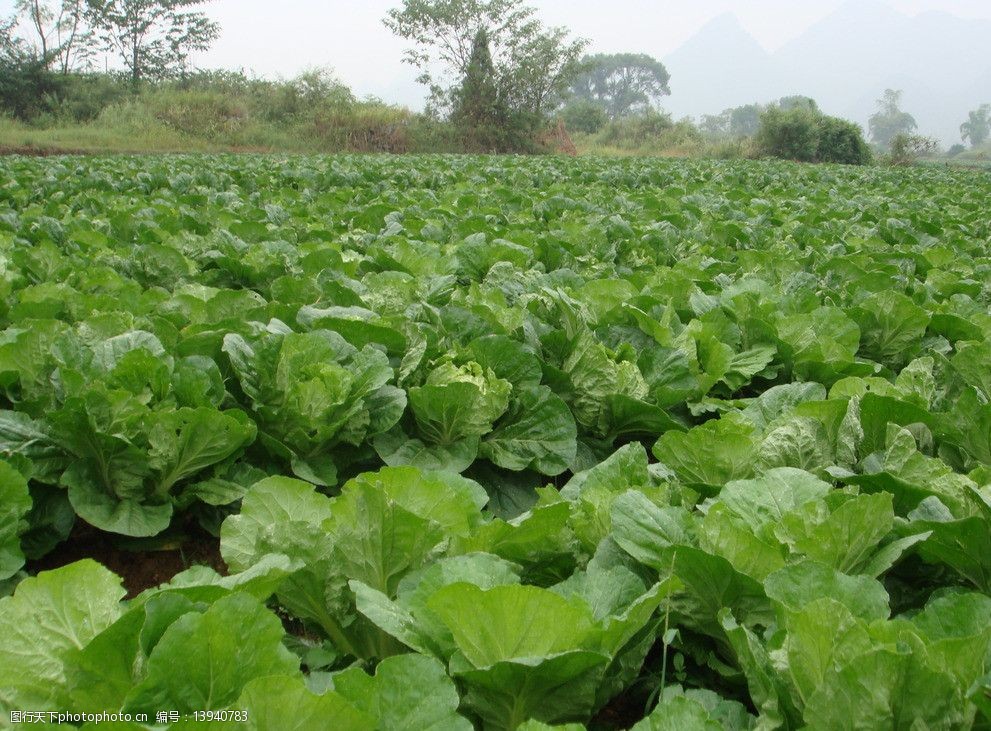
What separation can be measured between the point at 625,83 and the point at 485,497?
5256 inches

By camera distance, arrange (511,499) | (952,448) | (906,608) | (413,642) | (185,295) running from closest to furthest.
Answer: (413,642) → (906,608) → (952,448) → (511,499) → (185,295)

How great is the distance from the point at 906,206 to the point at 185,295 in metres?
8.68

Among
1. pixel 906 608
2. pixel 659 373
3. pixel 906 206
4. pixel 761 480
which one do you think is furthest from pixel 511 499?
pixel 906 206

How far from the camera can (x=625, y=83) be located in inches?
4911

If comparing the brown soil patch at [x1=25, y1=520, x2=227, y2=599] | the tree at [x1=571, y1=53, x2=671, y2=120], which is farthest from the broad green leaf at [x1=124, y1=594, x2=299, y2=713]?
the tree at [x1=571, y1=53, x2=671, y2=120]

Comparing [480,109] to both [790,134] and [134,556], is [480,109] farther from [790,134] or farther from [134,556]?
[134,556]

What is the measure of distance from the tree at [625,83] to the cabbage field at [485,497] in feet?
414

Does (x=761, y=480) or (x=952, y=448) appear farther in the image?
(x=952, y=448)

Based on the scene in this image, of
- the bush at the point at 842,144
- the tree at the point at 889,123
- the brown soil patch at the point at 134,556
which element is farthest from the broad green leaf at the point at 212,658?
the tree at the point at 889,123

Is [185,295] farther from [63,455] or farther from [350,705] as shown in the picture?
[350,705]

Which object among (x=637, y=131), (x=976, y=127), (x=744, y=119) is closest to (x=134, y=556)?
(x=637, y=131)

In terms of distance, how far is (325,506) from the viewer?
4.74 ft

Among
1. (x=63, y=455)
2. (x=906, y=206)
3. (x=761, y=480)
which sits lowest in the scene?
(x=63, y=455)

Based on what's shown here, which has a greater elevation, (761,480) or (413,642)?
(761,480)
